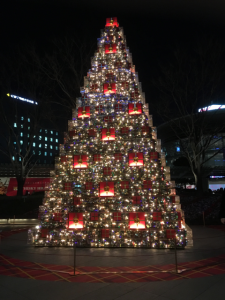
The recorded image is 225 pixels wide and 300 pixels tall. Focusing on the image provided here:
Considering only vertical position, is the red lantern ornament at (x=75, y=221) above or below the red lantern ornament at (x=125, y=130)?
below

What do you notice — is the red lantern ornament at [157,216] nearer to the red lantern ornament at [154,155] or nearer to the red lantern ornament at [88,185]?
the red lantern ornament at [154,155]

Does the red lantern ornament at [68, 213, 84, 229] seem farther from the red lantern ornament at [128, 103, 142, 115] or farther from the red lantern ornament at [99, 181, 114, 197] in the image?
the red lantern ornament at [128, 103, 142, 115]

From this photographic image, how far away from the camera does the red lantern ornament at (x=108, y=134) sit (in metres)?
8.37

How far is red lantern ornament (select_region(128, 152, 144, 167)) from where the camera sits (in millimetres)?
8000

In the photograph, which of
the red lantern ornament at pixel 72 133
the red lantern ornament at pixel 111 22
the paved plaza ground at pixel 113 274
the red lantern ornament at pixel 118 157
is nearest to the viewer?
the paved plaza ground at pixel 113 274

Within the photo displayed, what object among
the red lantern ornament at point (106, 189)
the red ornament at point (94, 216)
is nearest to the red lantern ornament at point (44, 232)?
the red ornament at point (94, 216)

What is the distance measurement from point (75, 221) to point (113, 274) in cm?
279

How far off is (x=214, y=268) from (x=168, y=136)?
3044cm

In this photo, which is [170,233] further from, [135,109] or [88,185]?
[135,109]

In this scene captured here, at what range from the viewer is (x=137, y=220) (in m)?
7.48

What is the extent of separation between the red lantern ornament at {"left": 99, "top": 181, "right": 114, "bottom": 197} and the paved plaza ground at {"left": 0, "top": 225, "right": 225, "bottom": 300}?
1766mm

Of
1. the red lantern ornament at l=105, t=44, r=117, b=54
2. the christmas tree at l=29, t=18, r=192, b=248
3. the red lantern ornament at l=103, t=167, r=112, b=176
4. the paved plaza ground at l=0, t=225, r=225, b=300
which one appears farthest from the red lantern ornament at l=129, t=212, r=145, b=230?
the red lantern ornament at l=105, t=44, r=117, b=54

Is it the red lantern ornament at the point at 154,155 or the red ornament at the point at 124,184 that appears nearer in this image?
the red ornament at the point at 124,184

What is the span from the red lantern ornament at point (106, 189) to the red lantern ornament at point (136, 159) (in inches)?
39.0
